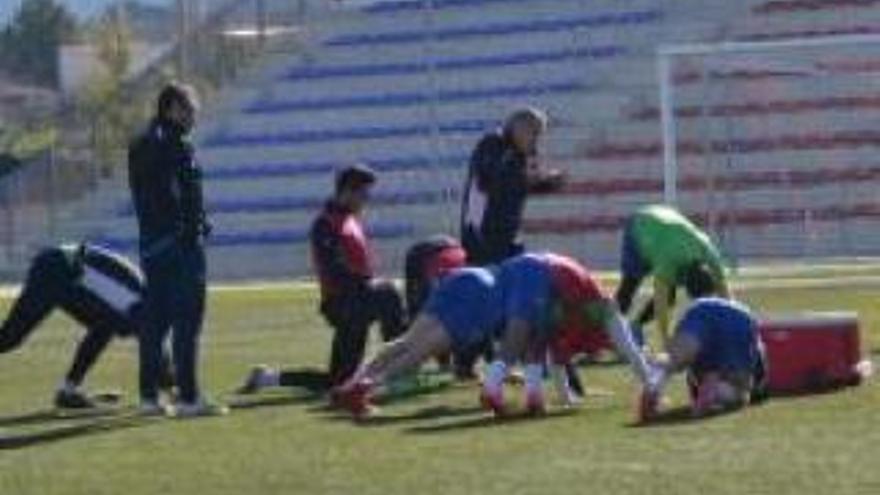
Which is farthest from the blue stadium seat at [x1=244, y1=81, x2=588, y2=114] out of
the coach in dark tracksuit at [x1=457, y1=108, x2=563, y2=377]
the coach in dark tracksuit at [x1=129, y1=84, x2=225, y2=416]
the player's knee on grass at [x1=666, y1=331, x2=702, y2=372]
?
the player's knee on grass at [x1=666, y1=331, x2=702, y2=372]

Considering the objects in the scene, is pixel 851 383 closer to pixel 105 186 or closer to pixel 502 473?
pixel 502 473

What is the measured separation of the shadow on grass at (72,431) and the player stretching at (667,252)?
338 cm

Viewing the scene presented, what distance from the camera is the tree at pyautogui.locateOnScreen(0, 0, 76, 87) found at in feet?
314

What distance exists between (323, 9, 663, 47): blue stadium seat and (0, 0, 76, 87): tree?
41.8 m

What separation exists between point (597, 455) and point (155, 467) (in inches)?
76.5

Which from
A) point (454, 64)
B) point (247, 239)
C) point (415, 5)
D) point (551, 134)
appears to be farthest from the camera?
point (415, 5)

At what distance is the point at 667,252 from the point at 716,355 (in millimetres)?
2651

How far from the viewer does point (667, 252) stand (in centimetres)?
1602

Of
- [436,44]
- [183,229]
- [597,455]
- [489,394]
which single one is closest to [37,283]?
[183,229]

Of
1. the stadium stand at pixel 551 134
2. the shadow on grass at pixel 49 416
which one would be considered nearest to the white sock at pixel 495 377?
the shadow on grass at pixel 49 416

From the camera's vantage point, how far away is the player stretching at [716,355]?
13.4 meters

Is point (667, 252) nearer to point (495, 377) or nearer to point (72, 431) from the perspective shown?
point (495, 377)

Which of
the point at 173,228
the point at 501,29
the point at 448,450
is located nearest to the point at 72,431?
the point at 173,228

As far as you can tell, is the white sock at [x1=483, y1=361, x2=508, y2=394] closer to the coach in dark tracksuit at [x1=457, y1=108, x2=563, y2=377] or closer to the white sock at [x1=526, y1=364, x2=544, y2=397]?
the white sock at [x1=526, y1=364, x2=544, y2=397]
